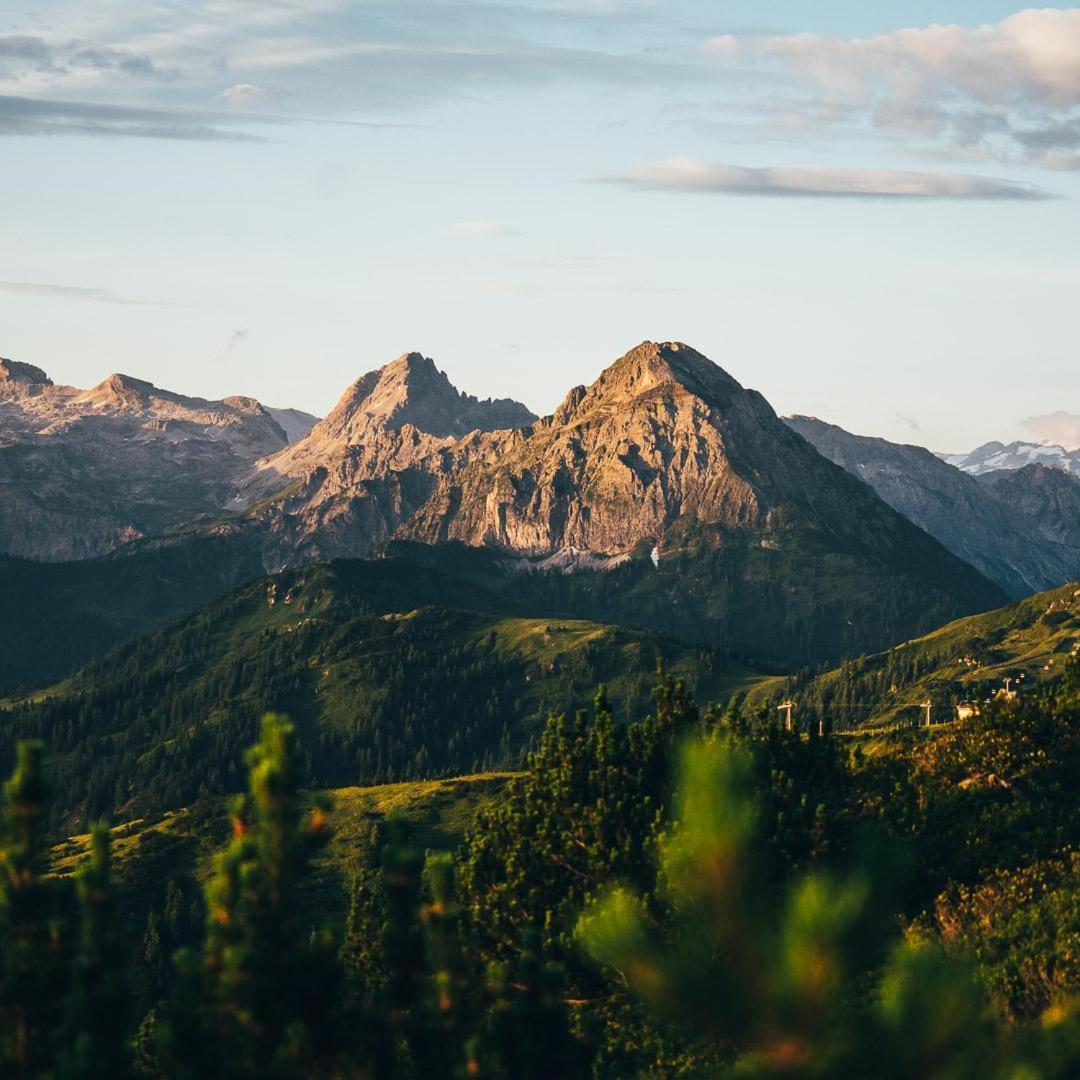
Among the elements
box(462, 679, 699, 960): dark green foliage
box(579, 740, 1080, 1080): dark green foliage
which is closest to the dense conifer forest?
box(579, 740, 1080, 1080): dark green foliage

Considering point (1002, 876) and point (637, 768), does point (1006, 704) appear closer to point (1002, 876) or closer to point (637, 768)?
point (1002, 876)

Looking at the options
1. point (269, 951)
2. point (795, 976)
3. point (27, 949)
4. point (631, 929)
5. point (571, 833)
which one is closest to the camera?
point (795, 976)

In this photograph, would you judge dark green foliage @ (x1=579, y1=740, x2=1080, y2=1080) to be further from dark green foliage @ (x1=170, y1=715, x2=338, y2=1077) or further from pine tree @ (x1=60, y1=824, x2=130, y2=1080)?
pine tree @ (x1=60, y1=824, x2=130, y2=1080)

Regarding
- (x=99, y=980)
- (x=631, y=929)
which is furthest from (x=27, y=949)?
(x=631, y=929)

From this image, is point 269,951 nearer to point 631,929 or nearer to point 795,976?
point 631,929

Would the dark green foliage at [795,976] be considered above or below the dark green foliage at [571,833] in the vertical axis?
above

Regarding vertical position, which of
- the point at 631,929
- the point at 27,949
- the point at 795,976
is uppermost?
the point at 631,929

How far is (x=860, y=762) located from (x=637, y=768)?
25967mm

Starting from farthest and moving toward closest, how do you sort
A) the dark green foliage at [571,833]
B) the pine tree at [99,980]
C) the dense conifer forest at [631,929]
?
the dark green foliage at [571,833] → the pine tree at [99,980] → the dense conifer forest at [631,929]

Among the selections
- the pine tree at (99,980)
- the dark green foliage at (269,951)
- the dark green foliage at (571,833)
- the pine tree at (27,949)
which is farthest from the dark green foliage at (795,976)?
the dark green foliage at (571,833)

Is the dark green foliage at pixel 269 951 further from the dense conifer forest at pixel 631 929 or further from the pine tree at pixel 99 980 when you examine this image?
the pine tree at pixel 99 980

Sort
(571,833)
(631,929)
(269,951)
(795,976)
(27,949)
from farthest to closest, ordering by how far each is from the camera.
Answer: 1. (571,833)
2. (27,949)
3. (269,951)
4. (631,929)
5. (795,976)

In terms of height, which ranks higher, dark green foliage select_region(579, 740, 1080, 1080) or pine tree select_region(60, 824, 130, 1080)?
dark green foliage select_region(579, 740, 1080, 1080)

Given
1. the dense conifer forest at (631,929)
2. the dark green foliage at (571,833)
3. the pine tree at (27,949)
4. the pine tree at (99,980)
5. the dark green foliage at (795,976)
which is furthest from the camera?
the dark green foliage at (571,833)
